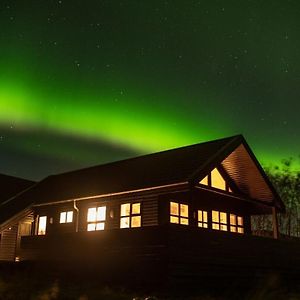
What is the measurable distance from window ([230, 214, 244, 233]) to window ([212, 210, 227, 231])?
28.2 inches

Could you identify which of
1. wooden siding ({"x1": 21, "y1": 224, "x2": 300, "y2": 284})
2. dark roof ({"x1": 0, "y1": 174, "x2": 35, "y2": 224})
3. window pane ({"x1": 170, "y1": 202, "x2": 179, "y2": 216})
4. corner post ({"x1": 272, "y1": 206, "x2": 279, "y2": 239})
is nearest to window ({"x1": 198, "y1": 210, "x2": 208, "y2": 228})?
window pane ({"x1": 170, "y1": 202, "x2": 179, "y2": 216})

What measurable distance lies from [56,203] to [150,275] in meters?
11.5

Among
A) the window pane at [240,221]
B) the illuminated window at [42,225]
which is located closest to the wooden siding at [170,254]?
the illuminated window at [42,225]

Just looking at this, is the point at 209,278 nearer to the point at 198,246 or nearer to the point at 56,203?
the point at 198,246

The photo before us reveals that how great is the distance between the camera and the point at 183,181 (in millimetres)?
20469

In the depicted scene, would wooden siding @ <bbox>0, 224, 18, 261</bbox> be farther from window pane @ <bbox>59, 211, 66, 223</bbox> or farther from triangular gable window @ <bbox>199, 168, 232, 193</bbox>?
triangular gable window @ <bbox>199, 168, 232, 193</bbox>

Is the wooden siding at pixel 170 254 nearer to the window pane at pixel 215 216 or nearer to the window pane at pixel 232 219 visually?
the window pane at pixel 215 216

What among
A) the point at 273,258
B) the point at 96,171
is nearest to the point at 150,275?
the point at 273,258

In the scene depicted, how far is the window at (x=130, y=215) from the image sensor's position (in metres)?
23.9

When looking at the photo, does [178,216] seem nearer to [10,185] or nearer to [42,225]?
[42,225]

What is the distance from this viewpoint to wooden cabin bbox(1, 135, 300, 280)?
17844mm

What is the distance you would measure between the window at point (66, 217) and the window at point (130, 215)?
4.42 metres

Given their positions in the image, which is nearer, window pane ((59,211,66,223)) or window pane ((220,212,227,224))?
window pane ((220,212,227,224))

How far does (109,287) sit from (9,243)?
48.7 feet
